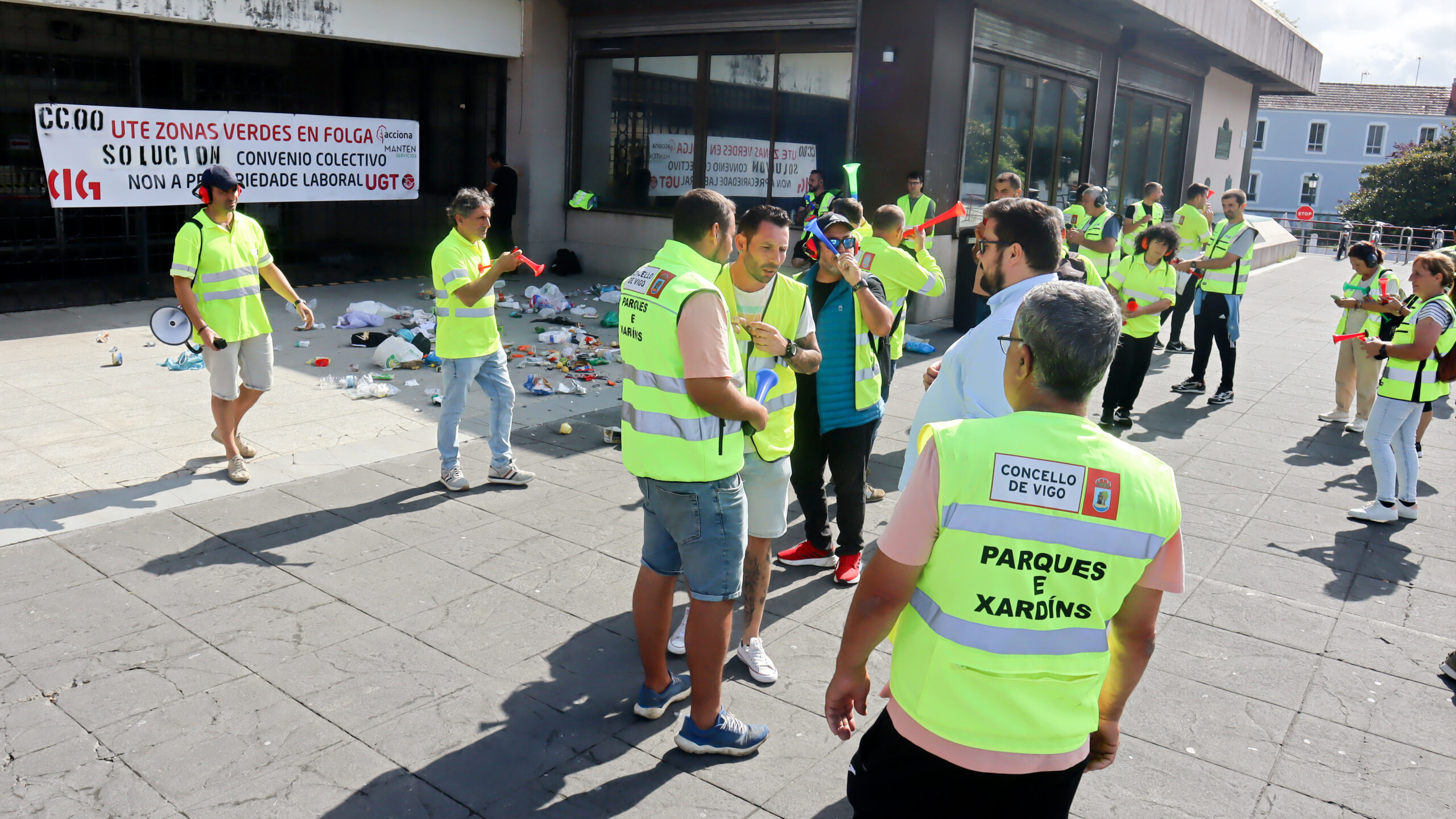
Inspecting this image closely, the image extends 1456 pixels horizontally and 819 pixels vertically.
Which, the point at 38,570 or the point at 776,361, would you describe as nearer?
the point at 776,361

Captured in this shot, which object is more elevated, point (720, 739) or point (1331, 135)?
point (1331, 135)

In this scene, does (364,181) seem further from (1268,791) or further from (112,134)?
(1268,791)

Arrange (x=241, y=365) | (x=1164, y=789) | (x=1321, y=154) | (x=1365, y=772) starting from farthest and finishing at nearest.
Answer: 1. (x=1321, y=154)
2. (x=241, y=365)
3. (x=1365, y=772)
4. (x=1164, y=789)

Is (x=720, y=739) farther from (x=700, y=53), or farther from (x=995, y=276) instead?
(x=700, y=53)

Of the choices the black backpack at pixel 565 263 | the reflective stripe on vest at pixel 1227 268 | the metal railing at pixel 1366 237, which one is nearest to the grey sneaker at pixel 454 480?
the reflective stripe on vest at pixel 1227 268

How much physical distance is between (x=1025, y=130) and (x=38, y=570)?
550 inches

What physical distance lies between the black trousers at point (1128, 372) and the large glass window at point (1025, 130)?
573 centimetres

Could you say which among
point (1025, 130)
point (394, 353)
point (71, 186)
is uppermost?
point (1025, 130)

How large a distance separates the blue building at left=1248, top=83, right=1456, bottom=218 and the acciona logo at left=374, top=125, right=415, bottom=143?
53.4m

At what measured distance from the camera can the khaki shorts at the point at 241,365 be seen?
6297 mm

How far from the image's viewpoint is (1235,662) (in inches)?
178

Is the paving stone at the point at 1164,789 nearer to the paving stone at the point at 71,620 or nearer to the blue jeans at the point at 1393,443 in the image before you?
the blue jeans at the point at 1393,443

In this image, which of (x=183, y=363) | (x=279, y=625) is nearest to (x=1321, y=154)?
(x=183, y=363)

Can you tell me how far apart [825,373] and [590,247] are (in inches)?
453
